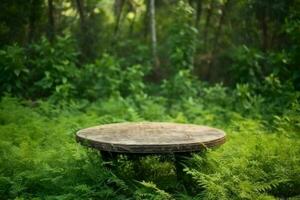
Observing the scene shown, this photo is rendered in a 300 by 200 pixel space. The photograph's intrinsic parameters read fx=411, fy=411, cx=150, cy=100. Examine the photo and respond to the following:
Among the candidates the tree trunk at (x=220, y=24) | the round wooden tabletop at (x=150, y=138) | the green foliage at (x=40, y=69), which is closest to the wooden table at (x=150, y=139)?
the round wooden tabletop at (x=150, y=138)

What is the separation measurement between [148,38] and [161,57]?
1.35 metres

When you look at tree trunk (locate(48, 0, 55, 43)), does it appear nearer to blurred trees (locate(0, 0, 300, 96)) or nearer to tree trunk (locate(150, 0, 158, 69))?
blurred trees (locate(0, 0, 300, 96))

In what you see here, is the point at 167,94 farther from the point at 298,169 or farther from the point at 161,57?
the point at 298,169

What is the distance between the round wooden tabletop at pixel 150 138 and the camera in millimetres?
4996

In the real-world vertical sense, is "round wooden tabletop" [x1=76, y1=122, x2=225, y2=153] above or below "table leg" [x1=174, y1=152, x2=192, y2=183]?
above

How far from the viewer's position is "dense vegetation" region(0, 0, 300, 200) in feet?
18.1

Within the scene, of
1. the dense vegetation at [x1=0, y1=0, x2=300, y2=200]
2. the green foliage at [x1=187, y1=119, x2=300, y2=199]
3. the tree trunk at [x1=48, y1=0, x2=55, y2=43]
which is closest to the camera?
the green foliage at [x1=187, y1=119, x2=300, y2=199]

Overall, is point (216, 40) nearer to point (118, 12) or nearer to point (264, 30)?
point (264, 30)

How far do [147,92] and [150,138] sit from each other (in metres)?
6.00

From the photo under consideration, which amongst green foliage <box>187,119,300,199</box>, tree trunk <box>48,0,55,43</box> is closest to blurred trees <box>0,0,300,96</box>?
tree trunk <box>48,0,55,43</box>

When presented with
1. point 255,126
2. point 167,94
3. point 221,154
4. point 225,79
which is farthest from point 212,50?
point 221,154

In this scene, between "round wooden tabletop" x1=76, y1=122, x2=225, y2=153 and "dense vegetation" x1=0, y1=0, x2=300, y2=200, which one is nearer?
"round wooden tabletop" x1=76, y1=122, x2=225, y2=153

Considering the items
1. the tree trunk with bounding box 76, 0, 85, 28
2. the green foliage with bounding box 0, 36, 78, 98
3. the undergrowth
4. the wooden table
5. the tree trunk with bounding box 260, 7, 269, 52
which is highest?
the tree trunk with bounding box 76, 0, 85, 28

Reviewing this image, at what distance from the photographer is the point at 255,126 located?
304 inches
